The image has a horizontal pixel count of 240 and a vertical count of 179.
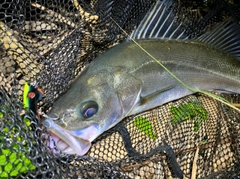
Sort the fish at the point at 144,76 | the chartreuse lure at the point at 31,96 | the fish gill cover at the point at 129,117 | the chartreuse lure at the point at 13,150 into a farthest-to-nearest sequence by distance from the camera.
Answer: the fish gill cover at the point at 129,117, the chartreuse lure at the point at 31,96, the fish at the point at 144,76, the chartreuse lure at the point at 13,150

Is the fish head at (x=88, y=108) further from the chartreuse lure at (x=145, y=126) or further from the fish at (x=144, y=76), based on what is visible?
the chartreuse lure at (x=145, y=126)

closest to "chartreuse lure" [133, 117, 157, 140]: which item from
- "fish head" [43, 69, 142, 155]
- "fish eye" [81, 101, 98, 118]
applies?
"fish head" [43, 69, 142, 155]

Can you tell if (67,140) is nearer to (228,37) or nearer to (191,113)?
(191,113)

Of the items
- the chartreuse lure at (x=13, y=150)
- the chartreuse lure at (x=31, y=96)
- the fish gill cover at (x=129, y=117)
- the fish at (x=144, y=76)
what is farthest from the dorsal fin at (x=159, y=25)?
the chartreuse lure at (x=13, y=150)

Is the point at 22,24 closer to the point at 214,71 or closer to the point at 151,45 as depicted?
the point at 151,45

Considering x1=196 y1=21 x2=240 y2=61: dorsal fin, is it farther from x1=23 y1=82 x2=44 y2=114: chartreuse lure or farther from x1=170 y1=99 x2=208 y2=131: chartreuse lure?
x1=23 y1=82 x2=44 y2=114: chartreuse lure

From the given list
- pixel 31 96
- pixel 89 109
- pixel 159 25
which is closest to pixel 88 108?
pixel 89 109

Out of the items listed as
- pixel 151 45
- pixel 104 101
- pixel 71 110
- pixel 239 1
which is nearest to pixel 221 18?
pixel 239 1
